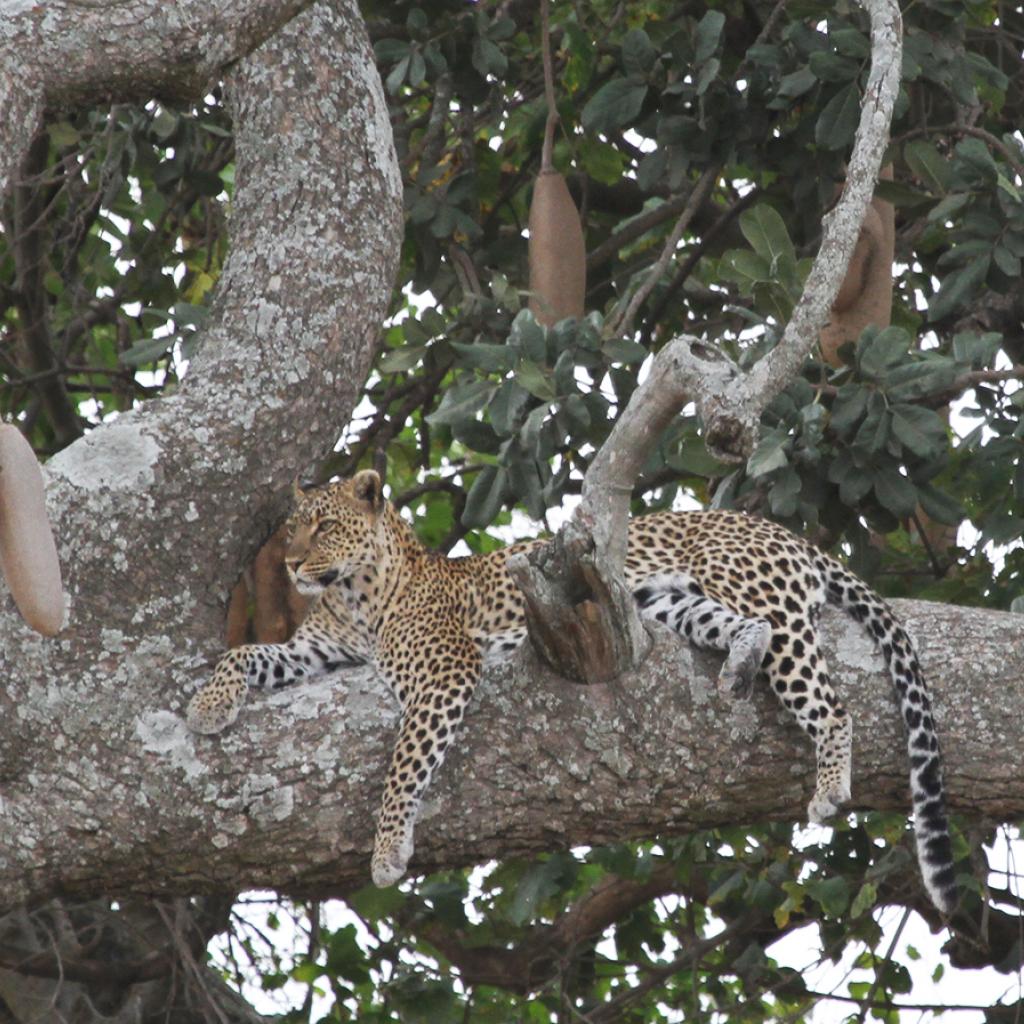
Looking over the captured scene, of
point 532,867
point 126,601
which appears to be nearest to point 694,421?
point 532,867

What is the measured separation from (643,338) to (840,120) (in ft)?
4.24

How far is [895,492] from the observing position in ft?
17.6

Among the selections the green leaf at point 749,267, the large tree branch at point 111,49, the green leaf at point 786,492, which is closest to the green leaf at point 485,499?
the green leaf at point 786,492

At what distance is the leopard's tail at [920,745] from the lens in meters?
4.51

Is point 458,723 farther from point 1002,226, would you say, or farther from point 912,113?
point 912,113

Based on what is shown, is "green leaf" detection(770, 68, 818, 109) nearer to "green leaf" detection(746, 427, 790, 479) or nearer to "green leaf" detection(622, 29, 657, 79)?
"green leaf" detection(622, 29, 657, 79)

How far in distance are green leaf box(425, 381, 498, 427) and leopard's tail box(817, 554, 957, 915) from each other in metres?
1.16

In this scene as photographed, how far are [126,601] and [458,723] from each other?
807 mm

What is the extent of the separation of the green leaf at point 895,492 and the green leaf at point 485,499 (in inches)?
41.0

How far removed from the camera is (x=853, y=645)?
484 cm

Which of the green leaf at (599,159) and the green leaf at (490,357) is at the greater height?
the green leaf at (599,159)

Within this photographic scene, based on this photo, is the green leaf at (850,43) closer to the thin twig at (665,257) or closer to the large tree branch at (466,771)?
the thin twig at (665,257)

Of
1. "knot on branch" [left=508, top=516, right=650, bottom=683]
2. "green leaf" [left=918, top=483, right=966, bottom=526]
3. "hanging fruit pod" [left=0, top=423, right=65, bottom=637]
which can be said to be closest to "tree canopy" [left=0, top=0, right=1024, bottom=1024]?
"green leaf" [left=918, top=483, right=966, bottom=526]

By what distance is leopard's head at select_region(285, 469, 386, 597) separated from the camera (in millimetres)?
5785
